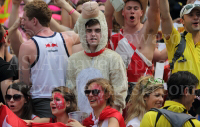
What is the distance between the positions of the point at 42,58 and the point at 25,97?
0.63 meters

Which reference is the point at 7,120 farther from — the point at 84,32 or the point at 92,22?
the point at 92,22

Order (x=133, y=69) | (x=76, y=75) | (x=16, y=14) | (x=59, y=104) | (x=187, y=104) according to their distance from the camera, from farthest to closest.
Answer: (x=16, y=14)
(x=133, y=69)
(x=76, y=75)
(x=59, y=104)
(x=187, y=104)

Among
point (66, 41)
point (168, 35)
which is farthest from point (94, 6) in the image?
point (168, 35)

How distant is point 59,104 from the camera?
492 centimetres

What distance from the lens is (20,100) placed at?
5.47 meters

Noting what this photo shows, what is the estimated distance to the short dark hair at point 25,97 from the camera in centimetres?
538

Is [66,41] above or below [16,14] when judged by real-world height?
below

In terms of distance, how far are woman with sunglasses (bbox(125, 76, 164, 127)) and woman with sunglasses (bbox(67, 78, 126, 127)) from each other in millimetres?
622

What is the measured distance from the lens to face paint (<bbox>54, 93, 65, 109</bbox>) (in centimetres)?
491

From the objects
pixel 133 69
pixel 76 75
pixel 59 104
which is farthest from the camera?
pixel 133 69

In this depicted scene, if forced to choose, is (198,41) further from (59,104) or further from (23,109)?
(23,109)

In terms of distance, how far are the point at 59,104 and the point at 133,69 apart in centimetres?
139

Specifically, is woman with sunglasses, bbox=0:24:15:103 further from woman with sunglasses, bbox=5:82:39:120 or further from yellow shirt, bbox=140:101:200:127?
yellow shirt, bbox=140:101:200:127

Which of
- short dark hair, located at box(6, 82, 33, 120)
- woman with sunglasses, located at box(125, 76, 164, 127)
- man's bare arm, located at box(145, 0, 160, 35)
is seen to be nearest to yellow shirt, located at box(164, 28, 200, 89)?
woman with sunglasses, located at box(125, 76, 164, 127)
